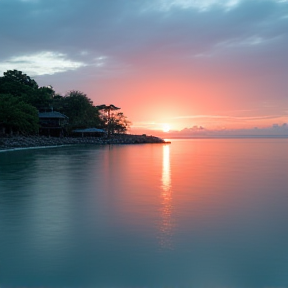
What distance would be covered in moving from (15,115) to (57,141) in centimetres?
832

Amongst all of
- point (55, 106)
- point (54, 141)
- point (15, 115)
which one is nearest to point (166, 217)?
point (15, 115)

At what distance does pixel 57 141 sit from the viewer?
50.5 metres

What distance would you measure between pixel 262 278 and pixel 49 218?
574 centimetres

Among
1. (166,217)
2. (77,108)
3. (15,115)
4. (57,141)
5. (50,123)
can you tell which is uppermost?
(77,108)

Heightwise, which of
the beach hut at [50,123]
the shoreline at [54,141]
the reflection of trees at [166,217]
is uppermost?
the beach hut at [50,123]

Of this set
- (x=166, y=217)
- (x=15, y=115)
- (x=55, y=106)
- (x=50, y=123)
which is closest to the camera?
(x=166, y=217)

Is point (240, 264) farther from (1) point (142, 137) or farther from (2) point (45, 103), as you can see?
(1) point (142, 137)

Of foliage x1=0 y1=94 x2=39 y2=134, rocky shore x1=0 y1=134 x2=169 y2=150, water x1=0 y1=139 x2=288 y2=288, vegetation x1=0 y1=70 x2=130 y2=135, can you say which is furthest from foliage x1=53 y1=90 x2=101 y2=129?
water x1=0 y1=139 x2=288 y2=288

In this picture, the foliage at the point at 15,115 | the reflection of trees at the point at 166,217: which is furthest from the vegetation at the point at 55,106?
the reflection of trees at the point at 166,217

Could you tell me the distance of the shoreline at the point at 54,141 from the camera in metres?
38.6

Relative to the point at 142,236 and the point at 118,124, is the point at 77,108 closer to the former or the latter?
the point at 118,124

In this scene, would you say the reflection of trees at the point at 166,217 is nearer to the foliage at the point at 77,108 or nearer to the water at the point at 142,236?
the water at the point at 142,236

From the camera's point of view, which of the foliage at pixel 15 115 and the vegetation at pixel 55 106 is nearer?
the foliage at pixel 15 115

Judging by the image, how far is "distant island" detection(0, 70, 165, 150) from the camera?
156 feet
